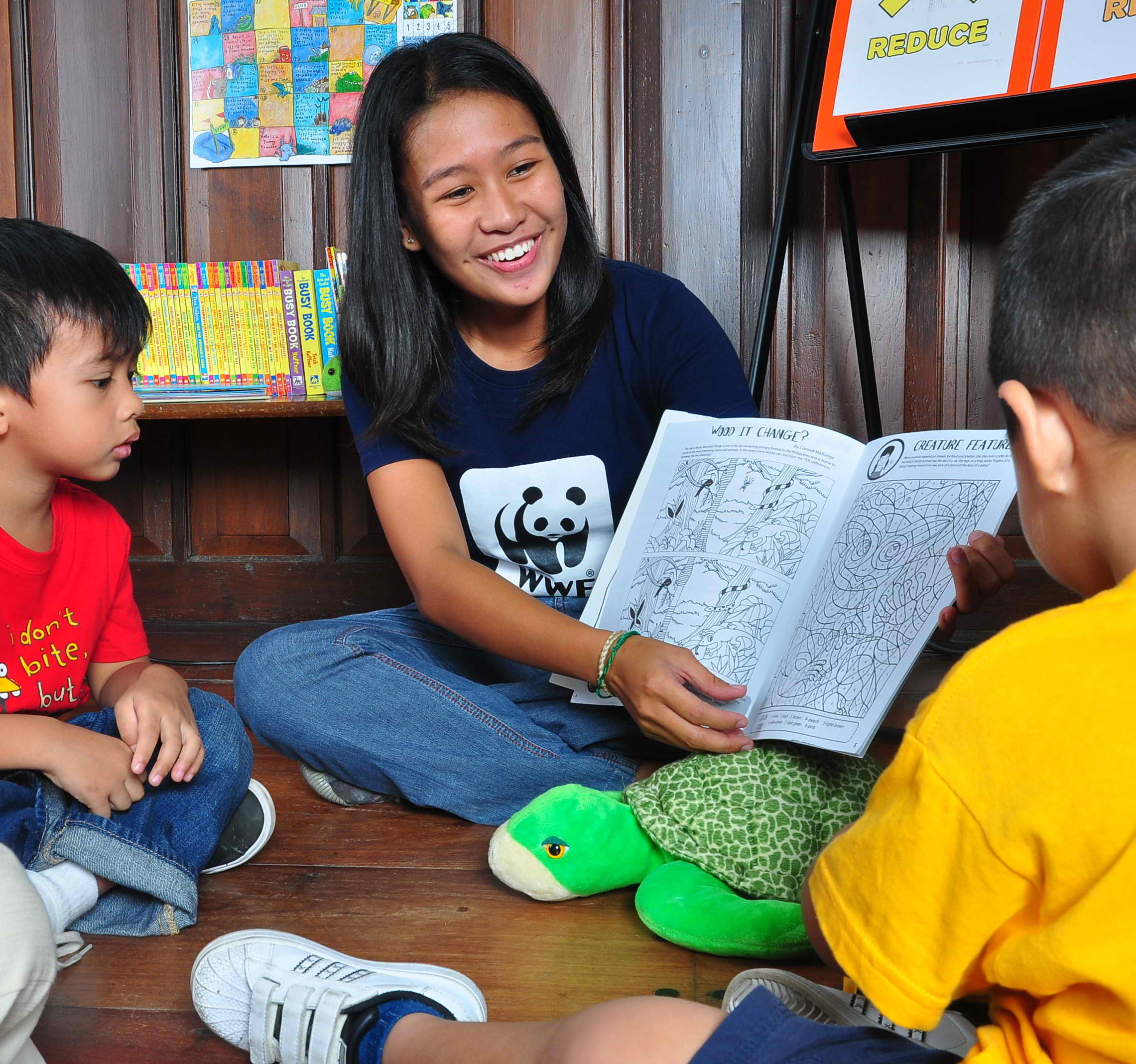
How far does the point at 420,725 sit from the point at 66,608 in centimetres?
40

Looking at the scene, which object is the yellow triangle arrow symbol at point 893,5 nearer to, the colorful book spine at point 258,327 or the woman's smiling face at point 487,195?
A: the woman's smiling face at point 487,195

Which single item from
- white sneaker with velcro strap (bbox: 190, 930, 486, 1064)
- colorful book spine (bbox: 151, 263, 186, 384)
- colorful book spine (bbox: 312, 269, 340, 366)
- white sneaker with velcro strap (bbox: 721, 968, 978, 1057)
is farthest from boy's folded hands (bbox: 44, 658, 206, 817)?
colorful book spine (bbox: 151, 263, 186, 384)

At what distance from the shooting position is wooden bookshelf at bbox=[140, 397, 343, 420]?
1977 mm

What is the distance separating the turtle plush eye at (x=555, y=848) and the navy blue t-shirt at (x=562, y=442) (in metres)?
0.41

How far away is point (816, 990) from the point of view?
743 mm

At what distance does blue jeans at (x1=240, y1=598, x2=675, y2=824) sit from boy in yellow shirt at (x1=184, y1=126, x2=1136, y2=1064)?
649 mm

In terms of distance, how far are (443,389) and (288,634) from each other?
36 cm

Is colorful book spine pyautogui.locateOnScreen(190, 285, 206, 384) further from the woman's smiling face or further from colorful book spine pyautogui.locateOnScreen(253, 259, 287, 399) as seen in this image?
the woman's smiling face

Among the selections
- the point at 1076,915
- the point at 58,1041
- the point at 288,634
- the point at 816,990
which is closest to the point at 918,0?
the point at 288,634

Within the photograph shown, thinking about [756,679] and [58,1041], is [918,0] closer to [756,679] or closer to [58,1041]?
[756,679]

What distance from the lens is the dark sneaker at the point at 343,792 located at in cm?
133

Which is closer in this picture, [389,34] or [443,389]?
[443,389]

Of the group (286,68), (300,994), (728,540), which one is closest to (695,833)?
(728,540)

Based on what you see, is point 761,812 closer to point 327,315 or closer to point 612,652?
point 612,652
